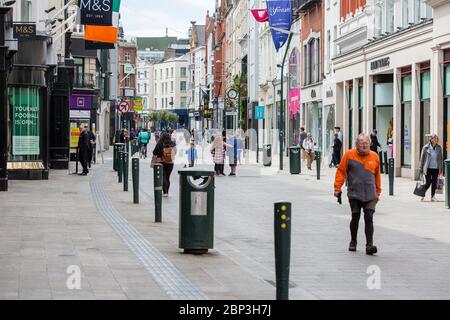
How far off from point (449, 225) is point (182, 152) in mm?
43497

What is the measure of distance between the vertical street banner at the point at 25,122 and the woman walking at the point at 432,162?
518 inches

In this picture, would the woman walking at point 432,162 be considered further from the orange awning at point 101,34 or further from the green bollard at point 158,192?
the orange awning at point 101,34

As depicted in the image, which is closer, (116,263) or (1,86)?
(116,263)

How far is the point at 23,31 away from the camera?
2719cm

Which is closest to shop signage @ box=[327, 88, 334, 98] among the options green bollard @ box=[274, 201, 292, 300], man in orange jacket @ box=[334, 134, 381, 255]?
man in orange jacket @ box=[334, 134, 381, 255]

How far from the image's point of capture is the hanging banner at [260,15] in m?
53.4

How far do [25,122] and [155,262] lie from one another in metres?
20.4

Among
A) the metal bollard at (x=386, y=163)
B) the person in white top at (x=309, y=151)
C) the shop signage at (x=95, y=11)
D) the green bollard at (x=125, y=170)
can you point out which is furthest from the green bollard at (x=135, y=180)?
the person in white top at (x=309, y=151)

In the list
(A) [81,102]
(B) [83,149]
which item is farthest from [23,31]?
(A) [81,102]

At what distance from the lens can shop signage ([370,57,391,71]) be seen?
1521 inches

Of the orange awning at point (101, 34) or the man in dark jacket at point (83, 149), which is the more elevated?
the orange awning at point (101, 34)
